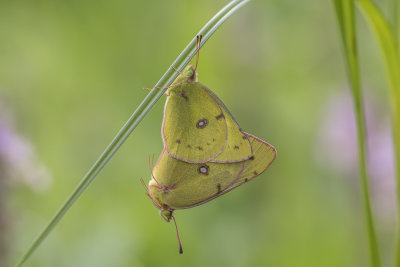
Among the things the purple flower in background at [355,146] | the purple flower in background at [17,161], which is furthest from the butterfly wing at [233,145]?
the purple flower in background at [355,146]

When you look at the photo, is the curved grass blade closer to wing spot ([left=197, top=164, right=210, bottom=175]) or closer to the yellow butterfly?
the yellow butterfly

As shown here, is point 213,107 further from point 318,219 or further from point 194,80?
point 318,219

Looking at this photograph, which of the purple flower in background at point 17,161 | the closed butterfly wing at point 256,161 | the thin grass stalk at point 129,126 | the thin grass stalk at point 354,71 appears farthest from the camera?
the purple flower in background at point 17,161

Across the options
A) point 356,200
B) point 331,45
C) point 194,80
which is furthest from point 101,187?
point 331,45

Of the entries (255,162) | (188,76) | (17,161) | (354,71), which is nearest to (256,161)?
(255,162)

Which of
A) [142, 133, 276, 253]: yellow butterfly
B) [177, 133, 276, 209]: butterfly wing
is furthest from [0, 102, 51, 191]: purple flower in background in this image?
[177, 133, 276, 209]: butterfly wing

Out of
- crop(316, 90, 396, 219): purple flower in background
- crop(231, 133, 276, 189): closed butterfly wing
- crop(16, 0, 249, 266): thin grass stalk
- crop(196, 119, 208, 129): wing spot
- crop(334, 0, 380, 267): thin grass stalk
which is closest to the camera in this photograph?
crop(16, 0, 249, 266): thin grass stalk

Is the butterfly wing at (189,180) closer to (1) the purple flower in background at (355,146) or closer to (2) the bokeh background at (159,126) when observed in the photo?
(2) the bokeh background at (159,126)
